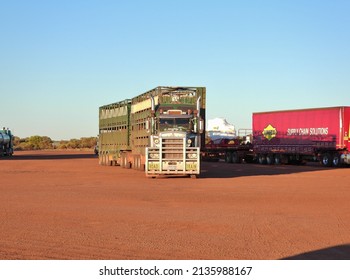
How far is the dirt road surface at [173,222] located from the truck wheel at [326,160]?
63.1 feet

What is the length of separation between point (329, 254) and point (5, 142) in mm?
66738

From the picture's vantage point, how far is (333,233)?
1212 cm

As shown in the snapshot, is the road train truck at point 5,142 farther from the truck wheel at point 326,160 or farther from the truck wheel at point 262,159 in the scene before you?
the truck wheel at point 326,160

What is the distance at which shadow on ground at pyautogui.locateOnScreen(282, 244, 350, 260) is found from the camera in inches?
369

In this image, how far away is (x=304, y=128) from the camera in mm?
44656

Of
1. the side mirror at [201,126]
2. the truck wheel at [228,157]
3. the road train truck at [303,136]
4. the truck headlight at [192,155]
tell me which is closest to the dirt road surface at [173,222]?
the truck headlight at [192,155]

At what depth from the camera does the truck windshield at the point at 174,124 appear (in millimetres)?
27969

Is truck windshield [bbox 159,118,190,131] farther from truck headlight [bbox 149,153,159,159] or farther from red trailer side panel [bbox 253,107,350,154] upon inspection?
red trailer side panel [bbox 253,107,350,154]

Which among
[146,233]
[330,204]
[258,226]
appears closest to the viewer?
[146,233]

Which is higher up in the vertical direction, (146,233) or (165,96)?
(165,96)

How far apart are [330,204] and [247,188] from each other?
550 cm

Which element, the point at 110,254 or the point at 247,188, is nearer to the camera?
the point at 110,254

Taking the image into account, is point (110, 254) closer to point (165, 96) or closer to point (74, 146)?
point (165, 96)
